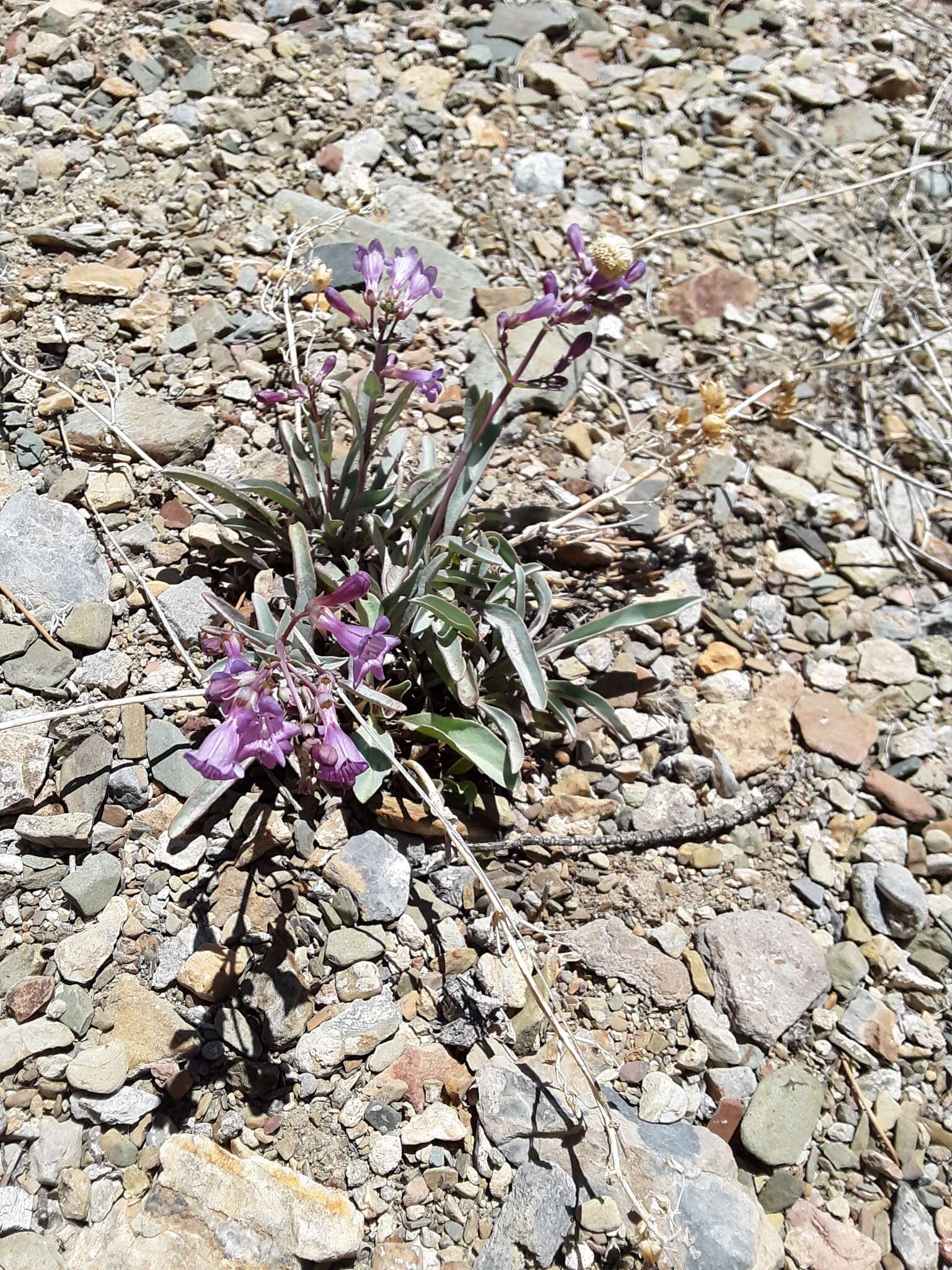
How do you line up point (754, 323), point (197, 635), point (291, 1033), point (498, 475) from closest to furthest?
point (291, 1033) → point (197, 635) → point (498, 475) → point (754, 323)

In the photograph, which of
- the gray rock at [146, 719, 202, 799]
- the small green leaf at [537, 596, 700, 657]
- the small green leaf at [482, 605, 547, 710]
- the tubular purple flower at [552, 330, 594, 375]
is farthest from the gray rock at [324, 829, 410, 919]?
the tubular purple flower at [552, 330, 594, 375]

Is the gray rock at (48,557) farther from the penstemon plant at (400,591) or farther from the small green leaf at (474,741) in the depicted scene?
the small green leaf at (474,741)

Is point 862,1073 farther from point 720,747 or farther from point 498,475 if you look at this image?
point 498,475

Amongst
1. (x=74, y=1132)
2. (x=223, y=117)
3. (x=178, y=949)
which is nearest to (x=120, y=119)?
(x=223, y=117)

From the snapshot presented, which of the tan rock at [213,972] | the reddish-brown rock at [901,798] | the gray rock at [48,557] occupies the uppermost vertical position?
the gray rock at [48,557]

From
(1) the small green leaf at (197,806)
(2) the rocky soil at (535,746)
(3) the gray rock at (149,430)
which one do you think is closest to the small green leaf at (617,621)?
(2) the rocky soil at (535,746)

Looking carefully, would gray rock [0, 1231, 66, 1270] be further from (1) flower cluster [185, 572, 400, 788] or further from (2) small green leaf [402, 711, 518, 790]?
(2) small green leaf [402, 711, 518, 790]
